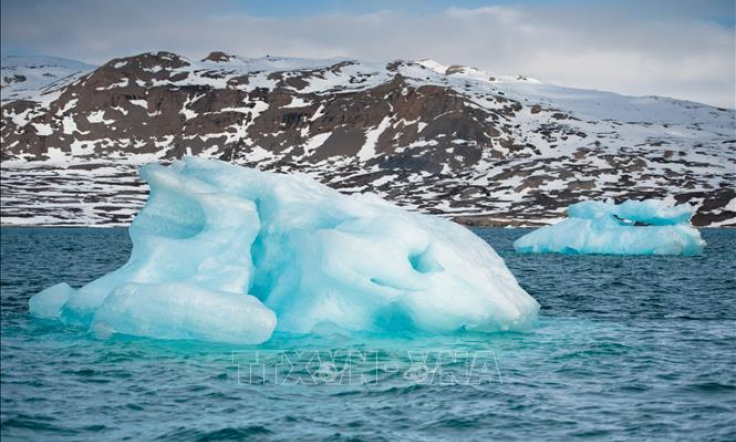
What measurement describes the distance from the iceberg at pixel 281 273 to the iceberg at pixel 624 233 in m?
46.5

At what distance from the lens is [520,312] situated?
24.7 meters

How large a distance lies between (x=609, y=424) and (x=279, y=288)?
11.8 metres

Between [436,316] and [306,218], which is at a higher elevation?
[306,218]

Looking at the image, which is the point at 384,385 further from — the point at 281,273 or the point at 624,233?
the point at 624,233

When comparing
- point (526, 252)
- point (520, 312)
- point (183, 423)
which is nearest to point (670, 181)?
point (526, 252)

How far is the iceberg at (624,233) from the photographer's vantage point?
6900 cm

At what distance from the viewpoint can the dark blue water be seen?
14516mm

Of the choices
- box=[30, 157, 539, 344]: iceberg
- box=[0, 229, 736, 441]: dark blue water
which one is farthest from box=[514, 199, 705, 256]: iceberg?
box=[30, 157, 539, 344]: iceberg

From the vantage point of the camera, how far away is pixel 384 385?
58.3ft

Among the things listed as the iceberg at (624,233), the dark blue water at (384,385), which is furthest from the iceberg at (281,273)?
the iceberg at (624,233)

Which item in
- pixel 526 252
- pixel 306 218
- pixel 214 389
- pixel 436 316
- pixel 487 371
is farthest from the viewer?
pixel 526 252

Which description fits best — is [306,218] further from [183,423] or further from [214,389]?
[183,423]

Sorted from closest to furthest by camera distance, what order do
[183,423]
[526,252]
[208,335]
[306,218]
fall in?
[183,423], [208,335], [306,218], [526,252]

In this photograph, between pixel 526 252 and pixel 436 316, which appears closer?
pixel 436 316
